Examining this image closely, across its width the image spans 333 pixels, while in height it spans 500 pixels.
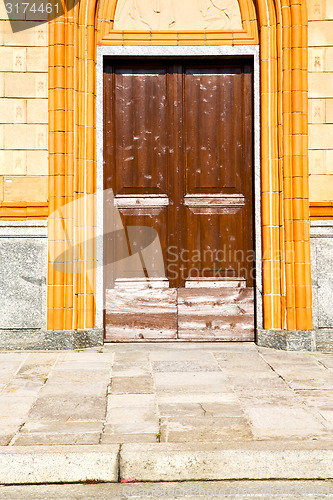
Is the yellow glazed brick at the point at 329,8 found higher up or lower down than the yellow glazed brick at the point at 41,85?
higher up

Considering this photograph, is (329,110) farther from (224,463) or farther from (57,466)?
(57,466)

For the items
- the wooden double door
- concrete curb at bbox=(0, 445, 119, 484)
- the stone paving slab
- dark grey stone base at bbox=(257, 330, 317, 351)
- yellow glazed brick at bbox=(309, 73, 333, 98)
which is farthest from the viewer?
the wooden double door

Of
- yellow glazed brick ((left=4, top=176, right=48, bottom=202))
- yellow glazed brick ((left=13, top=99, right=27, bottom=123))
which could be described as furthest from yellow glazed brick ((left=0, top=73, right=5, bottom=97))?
Result: yellow glazed brick ((left=4, top=176, right=48, bottom=202))

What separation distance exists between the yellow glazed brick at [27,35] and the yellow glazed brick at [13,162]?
3.98ft

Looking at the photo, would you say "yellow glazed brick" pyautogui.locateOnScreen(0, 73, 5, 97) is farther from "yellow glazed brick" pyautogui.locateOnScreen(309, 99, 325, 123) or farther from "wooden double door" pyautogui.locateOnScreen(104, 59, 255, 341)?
"yellow glazed brick" pyautogui.locateOnScreen(309, 99, 325, 123)

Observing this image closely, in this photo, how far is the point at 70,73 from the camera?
21.6 ft

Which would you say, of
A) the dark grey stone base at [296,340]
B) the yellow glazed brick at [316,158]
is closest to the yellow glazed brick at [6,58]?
the yellow glazed brick at [316,158]

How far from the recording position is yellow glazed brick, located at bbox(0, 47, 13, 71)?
6.57 meters

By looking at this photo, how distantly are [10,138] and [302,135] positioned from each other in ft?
10.6

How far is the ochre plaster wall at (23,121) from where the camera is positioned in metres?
6.57

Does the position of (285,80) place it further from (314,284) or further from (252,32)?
(314,284)

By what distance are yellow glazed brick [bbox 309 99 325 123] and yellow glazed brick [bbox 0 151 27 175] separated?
10.6 ft

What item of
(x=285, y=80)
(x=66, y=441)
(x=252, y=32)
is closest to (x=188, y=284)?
(x=285, y=80)

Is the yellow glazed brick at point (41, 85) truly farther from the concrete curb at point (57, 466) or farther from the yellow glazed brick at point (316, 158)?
the concrete curb at point (57, 466)
